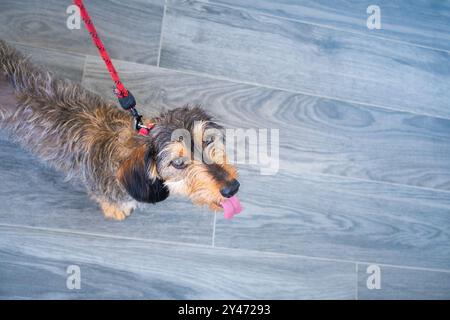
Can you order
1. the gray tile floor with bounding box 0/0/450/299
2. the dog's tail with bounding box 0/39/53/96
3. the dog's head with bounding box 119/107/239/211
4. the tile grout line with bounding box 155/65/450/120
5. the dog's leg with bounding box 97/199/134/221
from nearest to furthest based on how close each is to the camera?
1. the dog's head with bounding box 119/107/239/211
2. the dog's tail with bounding box 0/39/53/96
3. the dog's leg with bounding box 97/199/134/221
4. the gray tile floor with bounding box 0/0/450/299
5. the tile grout line with bounding box 155/65/450/120

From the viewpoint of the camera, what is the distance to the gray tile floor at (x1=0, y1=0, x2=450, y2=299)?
1933 millimetres

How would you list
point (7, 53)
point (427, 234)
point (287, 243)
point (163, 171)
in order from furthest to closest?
point (427, 234), point (287, 243), point (7, 53), point (163, 171)

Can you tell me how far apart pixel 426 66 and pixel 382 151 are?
71 cm

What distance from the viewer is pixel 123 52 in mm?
2121

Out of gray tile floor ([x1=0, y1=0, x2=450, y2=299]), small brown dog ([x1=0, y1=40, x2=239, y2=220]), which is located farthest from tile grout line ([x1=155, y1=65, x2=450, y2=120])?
small brown dog ([x1=0, y1=40, x2=239, y2=220])

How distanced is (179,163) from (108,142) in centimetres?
35

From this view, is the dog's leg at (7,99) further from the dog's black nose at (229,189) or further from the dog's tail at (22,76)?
the dog's black nose at (229,189)

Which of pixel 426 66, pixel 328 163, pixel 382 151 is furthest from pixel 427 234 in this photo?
pixel 426 66

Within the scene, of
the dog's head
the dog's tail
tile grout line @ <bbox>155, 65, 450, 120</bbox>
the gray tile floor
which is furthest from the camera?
tile grout line @ <bbox>155, 65, 450, 120</bbox>

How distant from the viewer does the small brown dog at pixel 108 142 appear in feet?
4.56

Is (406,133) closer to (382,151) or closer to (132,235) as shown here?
(382,151)

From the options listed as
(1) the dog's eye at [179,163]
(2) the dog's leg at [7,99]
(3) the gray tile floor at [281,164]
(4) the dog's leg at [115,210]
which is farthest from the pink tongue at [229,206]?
(2) the dog's leg at [7,99]

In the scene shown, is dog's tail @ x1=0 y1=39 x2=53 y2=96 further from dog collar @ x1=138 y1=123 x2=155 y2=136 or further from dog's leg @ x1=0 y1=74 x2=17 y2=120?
dog collar @ x1=138 y1=123 x2=155 y2=136

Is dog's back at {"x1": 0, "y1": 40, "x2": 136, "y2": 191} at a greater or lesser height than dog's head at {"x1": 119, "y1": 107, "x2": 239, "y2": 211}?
greater
